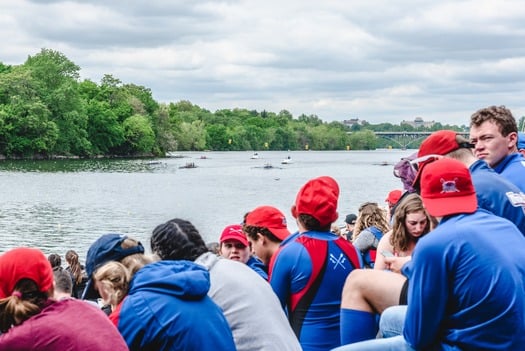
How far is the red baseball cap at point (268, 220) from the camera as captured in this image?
18.5 feet

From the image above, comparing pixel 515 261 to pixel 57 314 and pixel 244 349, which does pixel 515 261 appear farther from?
pixel 57 314

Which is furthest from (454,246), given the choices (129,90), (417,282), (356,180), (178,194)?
(129,90)

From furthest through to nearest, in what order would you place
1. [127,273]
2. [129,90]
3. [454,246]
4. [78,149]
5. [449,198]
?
[129,90]
[78,149]
[127,273]
[449,198]
[454,246]

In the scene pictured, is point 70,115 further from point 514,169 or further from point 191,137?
point 514,169

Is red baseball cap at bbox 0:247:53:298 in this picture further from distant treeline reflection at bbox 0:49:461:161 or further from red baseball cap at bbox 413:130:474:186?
distant treeline reflection at bbox 0:49:461:161

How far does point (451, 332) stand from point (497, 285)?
33cm

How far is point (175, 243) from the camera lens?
4.04m

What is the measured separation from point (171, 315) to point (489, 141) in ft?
8.94

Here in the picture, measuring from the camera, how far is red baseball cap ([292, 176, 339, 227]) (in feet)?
16.2

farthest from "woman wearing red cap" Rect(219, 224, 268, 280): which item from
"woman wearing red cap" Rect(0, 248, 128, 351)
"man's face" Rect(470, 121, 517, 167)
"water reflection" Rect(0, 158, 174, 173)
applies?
"water reflection" Rect(0, 158, 174, 173)

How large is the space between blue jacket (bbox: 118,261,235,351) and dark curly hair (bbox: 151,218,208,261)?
41 centimetres

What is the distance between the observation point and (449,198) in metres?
3.59

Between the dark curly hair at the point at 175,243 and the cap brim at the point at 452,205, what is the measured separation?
1.33 metres

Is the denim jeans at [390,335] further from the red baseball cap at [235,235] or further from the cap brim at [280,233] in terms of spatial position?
the red baseball cap at [235,235]
